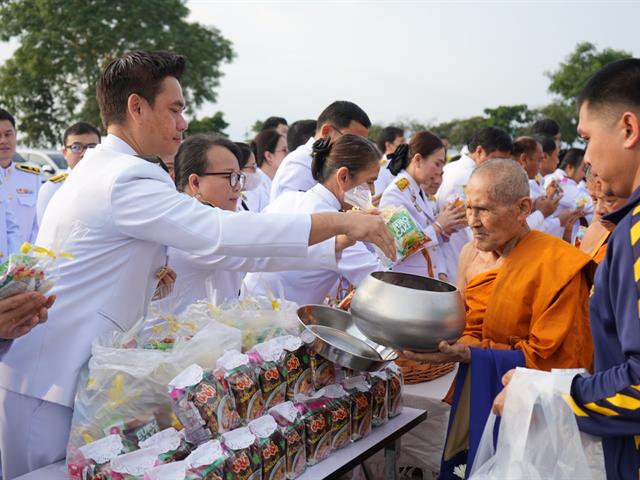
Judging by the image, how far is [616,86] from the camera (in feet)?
5.81

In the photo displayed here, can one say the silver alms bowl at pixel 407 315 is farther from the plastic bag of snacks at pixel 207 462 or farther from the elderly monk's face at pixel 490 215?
the elderly monk's face at pixel 490 215

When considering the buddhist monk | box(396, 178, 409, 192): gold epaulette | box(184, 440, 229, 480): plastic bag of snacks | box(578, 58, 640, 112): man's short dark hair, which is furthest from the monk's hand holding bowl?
box(396, 178, 409, 192): gold epaulette

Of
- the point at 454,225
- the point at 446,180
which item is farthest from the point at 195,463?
the point at 446,180

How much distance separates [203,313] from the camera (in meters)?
2.37

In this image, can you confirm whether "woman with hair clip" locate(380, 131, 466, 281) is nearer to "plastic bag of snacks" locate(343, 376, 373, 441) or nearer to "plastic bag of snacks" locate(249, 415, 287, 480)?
"plastic bag of snacks" locate(343, 376, 373, 441)

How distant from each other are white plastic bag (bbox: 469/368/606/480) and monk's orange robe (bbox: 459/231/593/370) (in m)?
0.72

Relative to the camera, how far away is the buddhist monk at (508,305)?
8.46ft

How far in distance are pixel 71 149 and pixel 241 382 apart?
15.5ft

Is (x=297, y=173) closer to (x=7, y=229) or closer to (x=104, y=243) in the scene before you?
(x=7, y=229)

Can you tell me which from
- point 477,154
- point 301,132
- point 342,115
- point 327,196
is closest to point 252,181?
point 301,132

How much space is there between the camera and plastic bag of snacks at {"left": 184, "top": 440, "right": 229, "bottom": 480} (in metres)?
1.78

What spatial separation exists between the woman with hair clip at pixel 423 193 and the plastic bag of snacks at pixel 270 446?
114 inches

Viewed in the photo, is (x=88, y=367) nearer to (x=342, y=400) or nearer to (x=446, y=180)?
(x=342, y=400)

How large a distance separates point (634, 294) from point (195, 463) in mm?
1302
